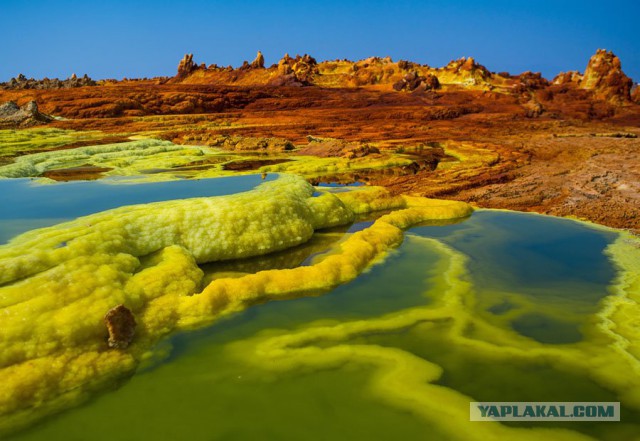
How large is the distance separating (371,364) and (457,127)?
30232 mm

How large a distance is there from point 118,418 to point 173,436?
61cm

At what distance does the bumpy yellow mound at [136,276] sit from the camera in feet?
14.0

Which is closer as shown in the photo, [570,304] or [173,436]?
[173,436]

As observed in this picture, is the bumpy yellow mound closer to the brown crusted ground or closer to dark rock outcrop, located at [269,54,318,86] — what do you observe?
the brown crusted ground

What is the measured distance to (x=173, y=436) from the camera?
3576 millimetres

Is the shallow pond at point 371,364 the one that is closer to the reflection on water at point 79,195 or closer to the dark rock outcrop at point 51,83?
the reflection on water at point 79,195

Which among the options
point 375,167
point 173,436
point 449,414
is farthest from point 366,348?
point 375,167

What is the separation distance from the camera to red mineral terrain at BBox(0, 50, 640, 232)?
42.6ft

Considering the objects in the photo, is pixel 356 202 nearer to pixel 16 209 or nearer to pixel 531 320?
pixel 531 320

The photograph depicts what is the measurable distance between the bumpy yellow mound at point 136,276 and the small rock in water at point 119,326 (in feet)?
0.34

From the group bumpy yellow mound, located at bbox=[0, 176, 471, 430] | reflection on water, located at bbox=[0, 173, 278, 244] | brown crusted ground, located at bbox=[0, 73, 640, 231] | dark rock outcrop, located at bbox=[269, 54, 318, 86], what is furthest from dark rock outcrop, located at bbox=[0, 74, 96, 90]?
bumpy yellow mound, located at bbox=[0, 176, 471, 430]

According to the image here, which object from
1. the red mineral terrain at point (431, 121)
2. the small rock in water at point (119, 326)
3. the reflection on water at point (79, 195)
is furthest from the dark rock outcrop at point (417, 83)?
the small rock in water at point (119, 326)

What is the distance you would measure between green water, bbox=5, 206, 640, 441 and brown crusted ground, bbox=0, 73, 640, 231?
5106 millimetres

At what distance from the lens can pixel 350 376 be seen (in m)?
4.34
